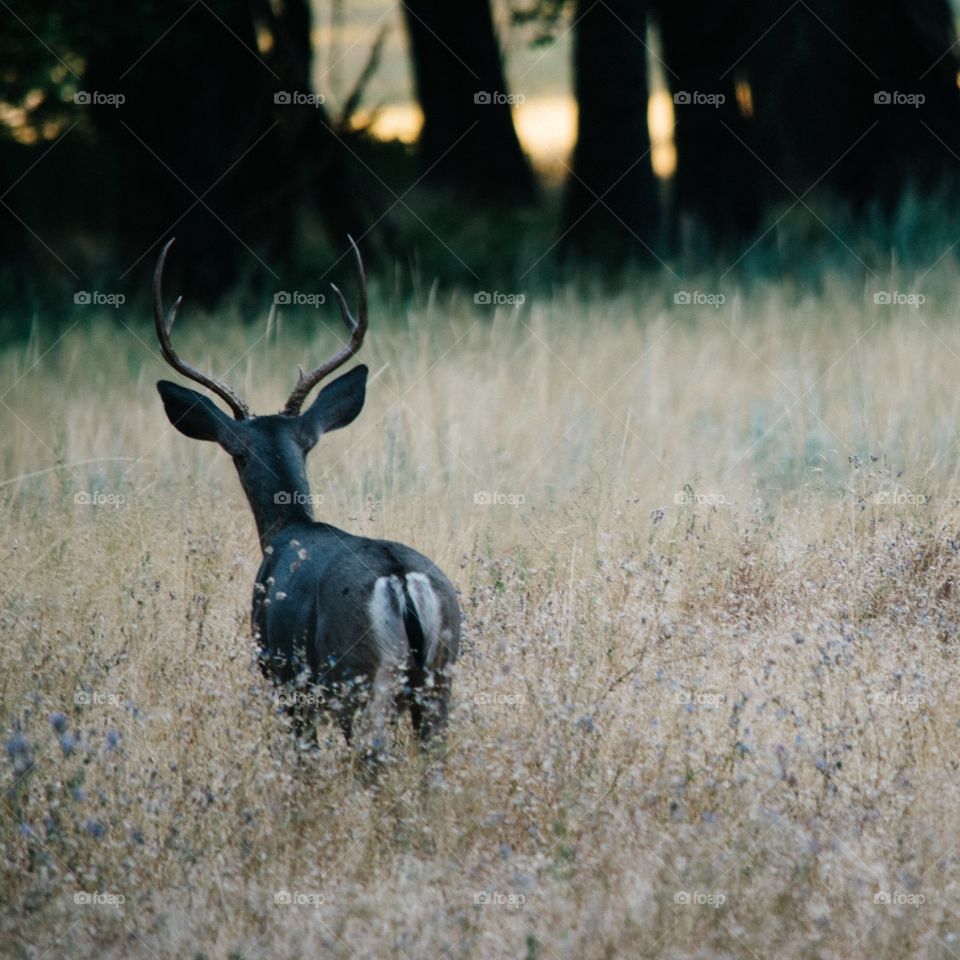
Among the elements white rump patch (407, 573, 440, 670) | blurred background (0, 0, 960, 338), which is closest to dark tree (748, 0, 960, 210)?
blurred background (0, 0, 960, 338)

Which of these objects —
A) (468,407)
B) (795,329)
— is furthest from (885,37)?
(468,407)

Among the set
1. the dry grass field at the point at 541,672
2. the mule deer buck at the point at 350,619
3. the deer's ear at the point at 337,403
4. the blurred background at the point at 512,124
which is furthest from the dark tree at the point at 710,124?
the mule deer buck at the point at 350,619

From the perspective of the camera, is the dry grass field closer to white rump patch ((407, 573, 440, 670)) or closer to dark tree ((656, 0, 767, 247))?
white rump patch ((407, 573, 440, 670))

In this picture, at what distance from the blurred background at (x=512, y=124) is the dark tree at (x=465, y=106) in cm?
5

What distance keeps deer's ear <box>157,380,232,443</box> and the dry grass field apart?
67 cm

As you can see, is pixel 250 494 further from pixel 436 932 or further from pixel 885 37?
pixel 885 37

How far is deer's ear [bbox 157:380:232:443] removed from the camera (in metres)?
6.11

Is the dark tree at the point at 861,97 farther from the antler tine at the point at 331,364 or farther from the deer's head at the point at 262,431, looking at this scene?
the deer's head at the point at 262,431

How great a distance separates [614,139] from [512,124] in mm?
5402

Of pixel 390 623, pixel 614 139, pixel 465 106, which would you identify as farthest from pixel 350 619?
pixel 465 106

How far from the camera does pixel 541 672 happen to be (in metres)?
5.75

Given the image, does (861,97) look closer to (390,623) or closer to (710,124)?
(710,124)

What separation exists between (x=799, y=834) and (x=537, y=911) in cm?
79

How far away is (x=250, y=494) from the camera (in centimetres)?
618
